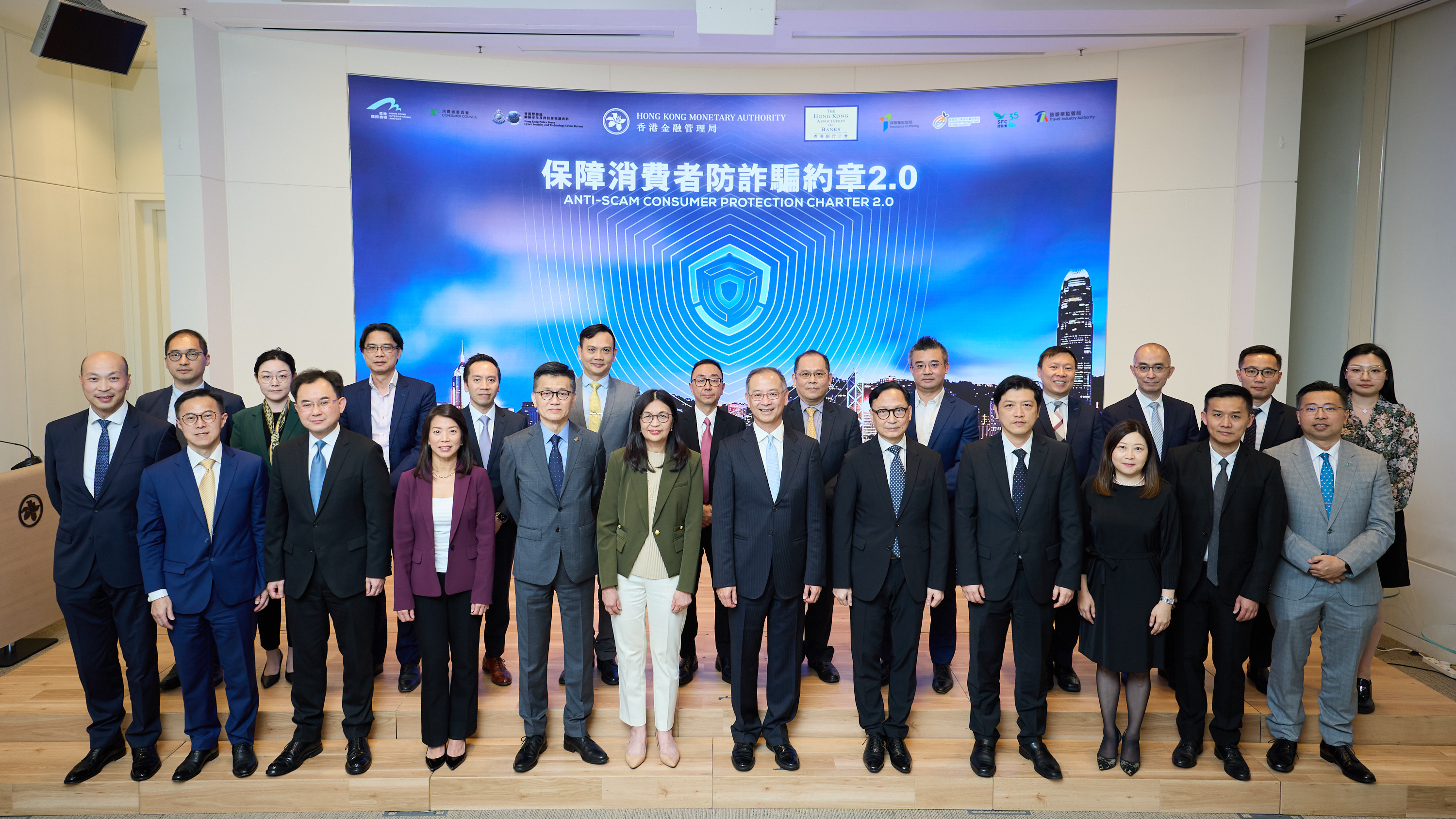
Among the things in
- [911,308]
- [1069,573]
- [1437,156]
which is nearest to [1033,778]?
[1069,573]

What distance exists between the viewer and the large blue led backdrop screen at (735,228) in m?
6.10

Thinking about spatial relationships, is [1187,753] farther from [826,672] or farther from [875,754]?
[826,672]

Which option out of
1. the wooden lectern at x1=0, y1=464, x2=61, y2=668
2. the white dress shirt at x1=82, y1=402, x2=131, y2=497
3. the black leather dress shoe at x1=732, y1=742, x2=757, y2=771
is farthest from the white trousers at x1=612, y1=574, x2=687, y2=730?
the wooden lectern at x1=0, y1=464, x2=61, y2=668

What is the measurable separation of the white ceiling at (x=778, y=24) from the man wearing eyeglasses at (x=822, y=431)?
2.74 m

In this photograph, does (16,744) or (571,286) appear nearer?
(16,744)

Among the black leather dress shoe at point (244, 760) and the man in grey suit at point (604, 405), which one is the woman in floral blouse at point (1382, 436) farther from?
the black leather dress shoe at point (244, 760)

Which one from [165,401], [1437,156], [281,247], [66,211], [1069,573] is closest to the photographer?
[1069,573]

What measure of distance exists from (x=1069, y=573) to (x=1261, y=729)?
1.45 m

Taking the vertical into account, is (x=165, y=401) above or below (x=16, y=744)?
above

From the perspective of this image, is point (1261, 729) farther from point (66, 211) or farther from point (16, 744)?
point (66, 211)

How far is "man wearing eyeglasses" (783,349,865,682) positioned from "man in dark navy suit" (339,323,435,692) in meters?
1.91

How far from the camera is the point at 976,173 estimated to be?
6.21 metres

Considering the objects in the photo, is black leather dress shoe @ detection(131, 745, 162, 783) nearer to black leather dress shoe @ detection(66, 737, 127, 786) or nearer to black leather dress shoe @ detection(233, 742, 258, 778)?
black leather dress shoe @ detection(66, 737, 127, 786)

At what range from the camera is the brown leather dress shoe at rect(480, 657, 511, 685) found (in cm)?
403
